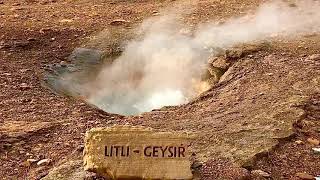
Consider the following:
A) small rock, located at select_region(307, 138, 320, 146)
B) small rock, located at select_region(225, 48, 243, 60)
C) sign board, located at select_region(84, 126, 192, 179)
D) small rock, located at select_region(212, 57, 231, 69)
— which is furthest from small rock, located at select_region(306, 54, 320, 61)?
sign board, located at select_region(84, 126, 192, 179)

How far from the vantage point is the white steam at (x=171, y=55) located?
19.7 feet

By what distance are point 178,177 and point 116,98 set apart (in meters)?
2.79

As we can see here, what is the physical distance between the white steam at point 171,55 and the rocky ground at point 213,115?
0.46 metres

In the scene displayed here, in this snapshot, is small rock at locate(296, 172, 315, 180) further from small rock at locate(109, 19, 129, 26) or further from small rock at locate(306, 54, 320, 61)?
small rock at locate(109, 19, 129, 26)

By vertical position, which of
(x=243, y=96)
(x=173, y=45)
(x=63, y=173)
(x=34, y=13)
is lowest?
(x=63, y=173)

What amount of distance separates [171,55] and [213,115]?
202 centimetres

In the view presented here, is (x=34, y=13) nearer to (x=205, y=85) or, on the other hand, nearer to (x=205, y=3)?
(x=205, y=3)

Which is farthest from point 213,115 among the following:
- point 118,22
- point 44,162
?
point 118,22

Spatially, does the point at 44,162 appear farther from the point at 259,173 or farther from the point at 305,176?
the point at 305,176

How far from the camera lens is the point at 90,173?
143 inches

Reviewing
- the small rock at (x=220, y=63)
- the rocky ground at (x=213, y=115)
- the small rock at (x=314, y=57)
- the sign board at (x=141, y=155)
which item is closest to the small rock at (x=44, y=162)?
the rocky ground at (x=213, y=115)

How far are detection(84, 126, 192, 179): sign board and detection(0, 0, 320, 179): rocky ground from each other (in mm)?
405

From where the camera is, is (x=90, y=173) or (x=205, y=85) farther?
(x=205, y=85)

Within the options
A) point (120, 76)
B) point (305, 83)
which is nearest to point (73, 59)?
point (120, 76)
